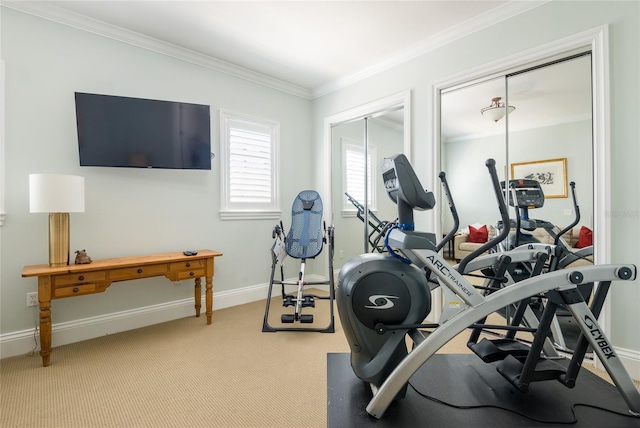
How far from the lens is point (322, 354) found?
251 centimetres

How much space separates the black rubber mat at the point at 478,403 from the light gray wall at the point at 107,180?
2432 mm

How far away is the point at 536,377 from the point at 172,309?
320cm

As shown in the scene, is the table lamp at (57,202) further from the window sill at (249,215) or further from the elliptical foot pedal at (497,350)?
the elliptical foot pedal at (497,350)

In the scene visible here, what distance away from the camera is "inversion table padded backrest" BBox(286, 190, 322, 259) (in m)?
3.40

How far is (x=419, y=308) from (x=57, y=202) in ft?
8.83

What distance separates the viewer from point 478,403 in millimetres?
1420

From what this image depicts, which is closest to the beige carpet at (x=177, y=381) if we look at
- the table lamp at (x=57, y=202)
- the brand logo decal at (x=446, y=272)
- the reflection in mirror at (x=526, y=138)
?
the table lamp at (x=57, y=202)

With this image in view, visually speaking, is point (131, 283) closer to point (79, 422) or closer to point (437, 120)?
point (79, 422)

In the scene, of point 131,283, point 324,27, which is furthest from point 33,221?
point 324,27

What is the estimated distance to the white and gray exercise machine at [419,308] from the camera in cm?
131

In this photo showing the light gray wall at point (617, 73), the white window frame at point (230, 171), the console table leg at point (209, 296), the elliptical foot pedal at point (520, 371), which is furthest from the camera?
the white window frame at point (230, 171)

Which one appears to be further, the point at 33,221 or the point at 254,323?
the point at 254,323


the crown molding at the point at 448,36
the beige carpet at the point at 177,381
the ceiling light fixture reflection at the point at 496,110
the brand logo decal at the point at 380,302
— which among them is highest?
the crown molding at the point at 448,36

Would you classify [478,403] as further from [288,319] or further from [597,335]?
[288,319]
